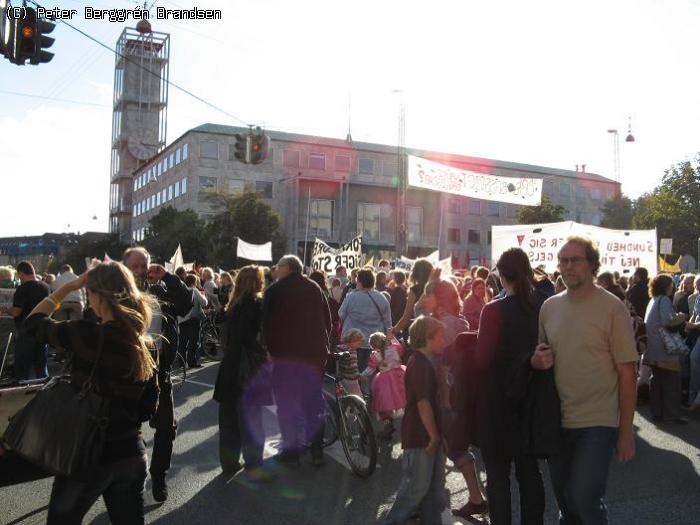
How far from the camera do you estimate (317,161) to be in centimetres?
6116

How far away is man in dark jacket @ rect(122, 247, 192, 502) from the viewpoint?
5066 millimetres

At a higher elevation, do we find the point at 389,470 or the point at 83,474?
the point at 83,474

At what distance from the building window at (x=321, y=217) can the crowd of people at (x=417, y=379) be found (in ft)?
161

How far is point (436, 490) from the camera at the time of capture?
459 cm

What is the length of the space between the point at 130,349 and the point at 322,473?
3350mm

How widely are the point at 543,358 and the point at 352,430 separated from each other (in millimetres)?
2963

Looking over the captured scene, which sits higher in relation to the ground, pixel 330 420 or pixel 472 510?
pixel 330 420

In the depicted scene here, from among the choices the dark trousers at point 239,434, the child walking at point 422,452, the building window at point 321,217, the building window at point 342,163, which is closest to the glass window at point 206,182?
the building window at point 321,217

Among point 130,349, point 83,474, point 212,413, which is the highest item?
point 130,349

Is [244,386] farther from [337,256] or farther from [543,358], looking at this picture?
[337,256]

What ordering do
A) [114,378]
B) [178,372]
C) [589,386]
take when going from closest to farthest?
[114,378]
[589,386]
[178,372]

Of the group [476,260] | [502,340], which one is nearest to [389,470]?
[502,340]

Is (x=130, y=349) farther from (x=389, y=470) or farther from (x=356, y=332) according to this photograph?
(x=356, y=332)

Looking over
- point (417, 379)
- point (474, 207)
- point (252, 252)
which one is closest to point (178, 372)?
point (417, 379)
